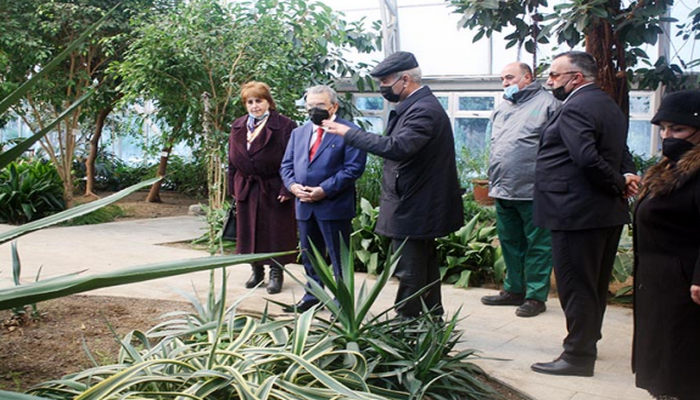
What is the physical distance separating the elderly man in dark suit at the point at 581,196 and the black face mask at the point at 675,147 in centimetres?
66

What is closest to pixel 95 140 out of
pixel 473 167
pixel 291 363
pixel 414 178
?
pixel 473 167

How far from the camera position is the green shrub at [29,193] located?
34.0 feet

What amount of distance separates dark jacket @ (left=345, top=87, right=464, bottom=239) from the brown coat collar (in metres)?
1.34

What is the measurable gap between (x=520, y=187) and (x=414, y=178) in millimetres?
1294

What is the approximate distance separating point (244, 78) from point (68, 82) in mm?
4002

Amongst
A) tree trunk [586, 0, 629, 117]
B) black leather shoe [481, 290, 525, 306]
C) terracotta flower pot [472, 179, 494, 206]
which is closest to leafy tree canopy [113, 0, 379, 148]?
terracotta flower pot [472, 179, 494, 206]

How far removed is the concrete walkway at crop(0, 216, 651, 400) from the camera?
3682mm

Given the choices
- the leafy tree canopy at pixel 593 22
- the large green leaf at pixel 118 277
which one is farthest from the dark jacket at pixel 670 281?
the leafy tree canopy at pixel 593 22

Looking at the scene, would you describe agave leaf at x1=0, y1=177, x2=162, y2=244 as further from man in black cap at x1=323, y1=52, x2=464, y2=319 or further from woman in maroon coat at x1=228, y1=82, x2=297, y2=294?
woman in maroon coat at x1=228, y1=82, x2=297, y2=294

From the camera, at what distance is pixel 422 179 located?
4.27 metres

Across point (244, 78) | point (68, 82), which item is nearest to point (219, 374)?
point (244, 78)

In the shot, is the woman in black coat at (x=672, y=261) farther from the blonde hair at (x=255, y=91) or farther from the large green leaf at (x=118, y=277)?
the blonde hair at (x=255, y=91)

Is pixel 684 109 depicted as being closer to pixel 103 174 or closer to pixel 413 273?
pixel 413 273

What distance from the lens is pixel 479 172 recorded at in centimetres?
1354
